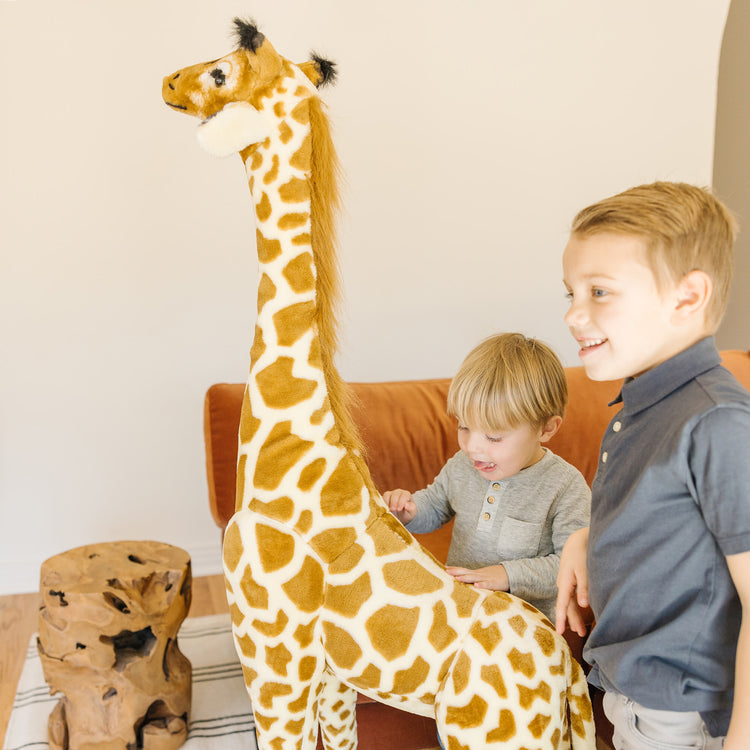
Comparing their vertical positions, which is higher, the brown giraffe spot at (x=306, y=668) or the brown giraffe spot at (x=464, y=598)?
the brown giraffe spot at (x=464, y=598)

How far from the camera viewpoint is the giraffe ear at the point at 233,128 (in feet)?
3.22

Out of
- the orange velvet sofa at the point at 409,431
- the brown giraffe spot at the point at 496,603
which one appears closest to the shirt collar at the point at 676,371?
the brown giraffe spot at the point at 496,603

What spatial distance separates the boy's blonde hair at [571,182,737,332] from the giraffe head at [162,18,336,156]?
473 millimetres

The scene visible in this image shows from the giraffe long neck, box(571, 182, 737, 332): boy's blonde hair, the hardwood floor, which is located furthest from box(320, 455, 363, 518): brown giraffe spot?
the hardwood floor

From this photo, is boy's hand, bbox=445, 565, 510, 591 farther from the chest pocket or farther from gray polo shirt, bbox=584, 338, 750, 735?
gray polo shirt, bbox=584, 338, 750, 735

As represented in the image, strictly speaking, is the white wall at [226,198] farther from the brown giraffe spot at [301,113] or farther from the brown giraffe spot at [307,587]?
the brown giraffe spot at [307,587]

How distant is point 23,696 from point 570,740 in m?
1.31

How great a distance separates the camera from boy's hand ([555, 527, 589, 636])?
1.00 m

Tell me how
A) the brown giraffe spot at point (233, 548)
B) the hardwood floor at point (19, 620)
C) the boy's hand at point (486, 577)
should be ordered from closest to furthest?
the brown giraffe spot at point (233, 548) → the boy's hand at point (486, 577) → the hardwood floor at point (19, 620)

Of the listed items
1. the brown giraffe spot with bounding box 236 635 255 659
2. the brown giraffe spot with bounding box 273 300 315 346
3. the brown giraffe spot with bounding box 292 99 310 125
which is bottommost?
the brown giraffe spot with bounding box 236 635 255 659

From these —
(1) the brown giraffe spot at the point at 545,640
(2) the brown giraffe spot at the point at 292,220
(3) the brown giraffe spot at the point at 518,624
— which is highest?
(2) the brown giraffe spot at the point at 292,220

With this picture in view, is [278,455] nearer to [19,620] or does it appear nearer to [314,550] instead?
[314,550]

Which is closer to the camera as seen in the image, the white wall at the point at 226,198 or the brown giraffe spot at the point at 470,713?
the brown giraffe spot at the point at 470,713

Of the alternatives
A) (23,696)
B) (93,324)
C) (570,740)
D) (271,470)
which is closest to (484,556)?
(570,740)
